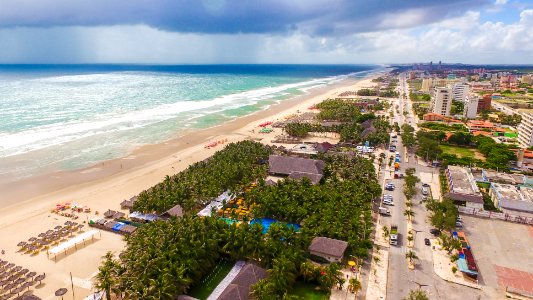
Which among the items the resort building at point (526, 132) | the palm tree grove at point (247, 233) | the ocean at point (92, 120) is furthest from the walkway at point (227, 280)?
the resort building at point (526, 132)

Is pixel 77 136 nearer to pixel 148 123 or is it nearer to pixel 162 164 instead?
pixel 148 123

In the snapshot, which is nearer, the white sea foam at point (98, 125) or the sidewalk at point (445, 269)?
the sidewalk at point (445, 269)

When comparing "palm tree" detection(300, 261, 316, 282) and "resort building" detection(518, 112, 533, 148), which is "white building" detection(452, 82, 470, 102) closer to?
"resort building" detection(518, 112, 533, 148)

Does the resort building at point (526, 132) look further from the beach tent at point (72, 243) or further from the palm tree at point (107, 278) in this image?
the beach tent at point (72, 243)

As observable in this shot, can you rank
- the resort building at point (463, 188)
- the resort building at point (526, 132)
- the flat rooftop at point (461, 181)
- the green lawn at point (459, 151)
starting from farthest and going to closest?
1. the resort building at point (526, 132)
2. the green lawn at point (459, 151)
3. the flat rooftop at point (461, 181)
4. the resort building at point (463, 188)

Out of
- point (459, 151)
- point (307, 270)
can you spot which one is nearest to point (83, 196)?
point (307, 270)

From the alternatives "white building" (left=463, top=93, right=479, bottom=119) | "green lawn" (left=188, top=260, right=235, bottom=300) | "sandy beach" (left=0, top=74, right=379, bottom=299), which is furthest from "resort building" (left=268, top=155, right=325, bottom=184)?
"white building" (left=463, top=93, right=479, bottom=119)

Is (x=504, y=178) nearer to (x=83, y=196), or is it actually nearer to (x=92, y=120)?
(x=83, y=196)
